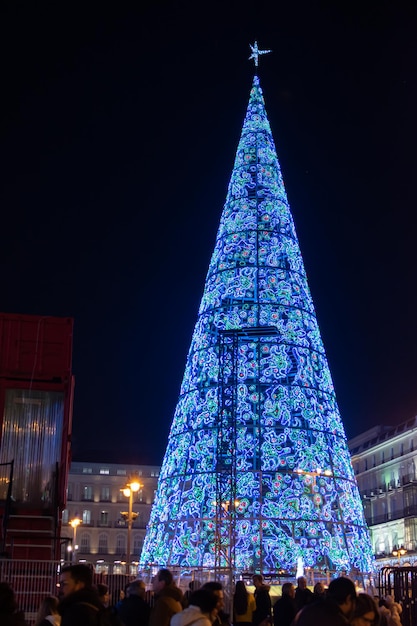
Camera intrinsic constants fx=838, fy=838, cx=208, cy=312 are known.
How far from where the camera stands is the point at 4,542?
48.4 ft

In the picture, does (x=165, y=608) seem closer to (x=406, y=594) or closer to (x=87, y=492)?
(x=406, y=594)

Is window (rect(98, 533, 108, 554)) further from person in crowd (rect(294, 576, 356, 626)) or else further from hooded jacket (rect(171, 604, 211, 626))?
person in crowd (rect(294, 576, 356, 626))

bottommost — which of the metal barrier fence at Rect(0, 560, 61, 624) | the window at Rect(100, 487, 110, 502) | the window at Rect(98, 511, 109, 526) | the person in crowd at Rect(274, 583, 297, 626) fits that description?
the person in crowd at Rect(274, 583, 297, 626)

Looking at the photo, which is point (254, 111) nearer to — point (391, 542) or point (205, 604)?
point (205, 604)

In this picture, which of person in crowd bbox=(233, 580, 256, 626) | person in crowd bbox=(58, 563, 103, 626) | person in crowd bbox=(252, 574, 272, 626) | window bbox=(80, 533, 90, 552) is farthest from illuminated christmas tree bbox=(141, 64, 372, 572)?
window bbox=(80, 533, 90, 552)

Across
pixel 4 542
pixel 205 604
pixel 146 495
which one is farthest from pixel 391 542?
pixel 205 604

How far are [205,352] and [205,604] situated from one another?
16.4 m

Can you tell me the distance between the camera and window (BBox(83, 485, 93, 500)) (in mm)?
91244

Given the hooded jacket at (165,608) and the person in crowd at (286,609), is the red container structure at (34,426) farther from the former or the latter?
the hooded jacket at (165,608)

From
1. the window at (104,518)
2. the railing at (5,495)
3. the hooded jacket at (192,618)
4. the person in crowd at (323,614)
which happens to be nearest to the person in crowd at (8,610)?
the hooded jacket at (192,618)

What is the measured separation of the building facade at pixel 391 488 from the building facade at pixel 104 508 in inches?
1001

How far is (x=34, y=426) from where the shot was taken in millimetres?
17328

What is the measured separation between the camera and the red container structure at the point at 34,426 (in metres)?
16.3

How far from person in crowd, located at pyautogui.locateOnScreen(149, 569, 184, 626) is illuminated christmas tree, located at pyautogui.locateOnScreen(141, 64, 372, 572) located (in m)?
11.7
